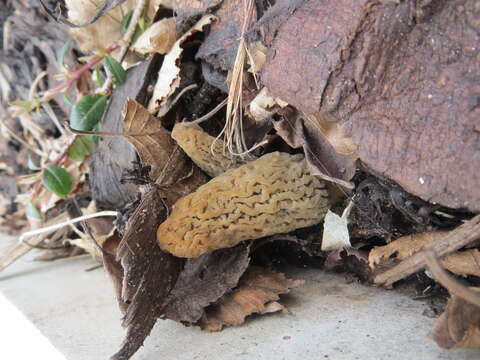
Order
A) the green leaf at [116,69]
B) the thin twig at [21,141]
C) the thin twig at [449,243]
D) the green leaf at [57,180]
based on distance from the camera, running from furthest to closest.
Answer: the thin twig at [21,141], the green leaf at [57,180], the green leaf at [116,69], the thin twig at [449,243]

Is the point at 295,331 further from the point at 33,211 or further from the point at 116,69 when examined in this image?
the point at 33,211

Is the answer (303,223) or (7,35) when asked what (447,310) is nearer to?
(303,223)

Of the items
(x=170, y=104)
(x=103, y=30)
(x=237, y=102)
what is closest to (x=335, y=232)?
(x=237, y=102)

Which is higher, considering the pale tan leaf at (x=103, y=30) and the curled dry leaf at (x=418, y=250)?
the pale tan leaf at (x=103, y=30)

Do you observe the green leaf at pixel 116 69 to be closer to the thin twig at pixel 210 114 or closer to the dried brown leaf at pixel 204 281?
the thin twig at pixel 210 114

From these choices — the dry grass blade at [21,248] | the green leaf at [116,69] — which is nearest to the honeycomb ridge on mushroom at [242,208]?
the green leaf at [116,69]

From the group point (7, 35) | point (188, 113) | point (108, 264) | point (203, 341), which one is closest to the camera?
point (203, 341)

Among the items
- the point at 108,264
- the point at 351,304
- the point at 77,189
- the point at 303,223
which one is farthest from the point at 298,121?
the point at 77,189
